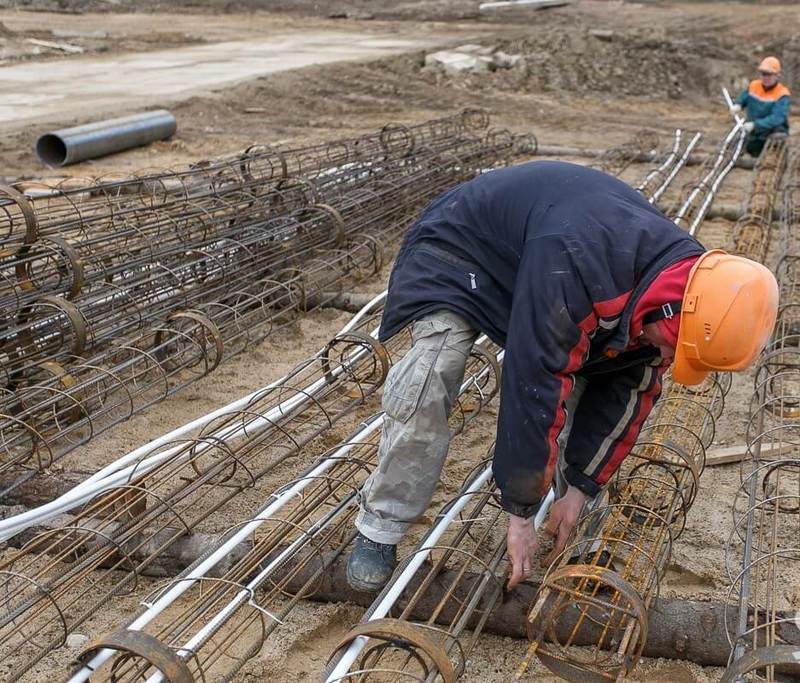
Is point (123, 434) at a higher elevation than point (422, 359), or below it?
below

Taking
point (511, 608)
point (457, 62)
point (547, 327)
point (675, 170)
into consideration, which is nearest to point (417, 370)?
point (547, 327)

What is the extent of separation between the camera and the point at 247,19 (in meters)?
27.3

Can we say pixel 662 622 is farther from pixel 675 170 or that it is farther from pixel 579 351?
pixel 675 170

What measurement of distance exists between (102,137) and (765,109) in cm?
863

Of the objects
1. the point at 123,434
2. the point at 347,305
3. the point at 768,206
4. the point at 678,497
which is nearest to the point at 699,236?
the point at 768,206

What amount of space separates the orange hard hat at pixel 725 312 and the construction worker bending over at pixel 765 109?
10295 mm

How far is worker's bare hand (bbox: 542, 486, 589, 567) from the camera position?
10.9 feet

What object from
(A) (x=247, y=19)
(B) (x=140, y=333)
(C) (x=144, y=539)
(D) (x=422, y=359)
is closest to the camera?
(D) (x=422, y=359)

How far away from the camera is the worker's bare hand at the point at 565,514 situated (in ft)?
10.9

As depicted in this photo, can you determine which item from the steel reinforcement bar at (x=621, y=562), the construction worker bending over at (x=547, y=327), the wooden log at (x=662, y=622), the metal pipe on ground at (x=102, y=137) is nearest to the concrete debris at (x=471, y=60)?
the metal pipe on ground at (x=102, y=137)

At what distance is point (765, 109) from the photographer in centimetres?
1217

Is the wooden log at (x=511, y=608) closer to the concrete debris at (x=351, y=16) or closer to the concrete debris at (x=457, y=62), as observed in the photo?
the concrete debris at (x=457, y=62)

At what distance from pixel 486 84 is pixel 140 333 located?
1455 centimetres

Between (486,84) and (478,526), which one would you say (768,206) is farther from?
(486,84)
